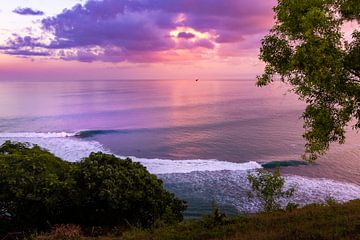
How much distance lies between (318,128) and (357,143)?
61.9m

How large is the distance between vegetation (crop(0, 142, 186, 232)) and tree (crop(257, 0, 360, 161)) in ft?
44.7

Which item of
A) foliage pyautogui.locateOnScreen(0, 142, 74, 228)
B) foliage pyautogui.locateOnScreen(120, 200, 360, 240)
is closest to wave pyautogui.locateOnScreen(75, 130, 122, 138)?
foliage pyautogui.locateOnScreen(0, 142, 74, 228)

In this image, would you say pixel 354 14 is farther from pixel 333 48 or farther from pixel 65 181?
pixel 65 181

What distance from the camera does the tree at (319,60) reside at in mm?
12609

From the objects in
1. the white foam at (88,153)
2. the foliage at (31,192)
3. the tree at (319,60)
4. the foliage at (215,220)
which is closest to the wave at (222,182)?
the white foam at (88,153)

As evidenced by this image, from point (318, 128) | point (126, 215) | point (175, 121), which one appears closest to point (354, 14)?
point (318, 128)

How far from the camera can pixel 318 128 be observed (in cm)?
1449

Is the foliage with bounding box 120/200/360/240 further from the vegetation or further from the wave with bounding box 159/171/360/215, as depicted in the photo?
the wave with bounding box 159/171/360/215

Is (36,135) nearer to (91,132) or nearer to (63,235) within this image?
(91,132)

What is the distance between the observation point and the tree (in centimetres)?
1261

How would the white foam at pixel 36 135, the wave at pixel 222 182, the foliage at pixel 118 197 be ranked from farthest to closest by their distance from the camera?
the white foam at pixel 36 135, the wave at pixel 222 182, the foliage at pixel 118 197

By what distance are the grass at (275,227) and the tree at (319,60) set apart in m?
3.91

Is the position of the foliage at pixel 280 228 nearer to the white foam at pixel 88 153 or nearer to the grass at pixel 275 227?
the grass at pixel 275 227

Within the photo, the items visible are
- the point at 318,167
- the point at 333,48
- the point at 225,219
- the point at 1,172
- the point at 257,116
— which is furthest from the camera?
the point at 257,116
